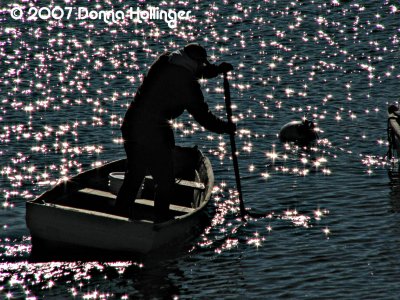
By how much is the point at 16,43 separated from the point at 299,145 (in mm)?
16509

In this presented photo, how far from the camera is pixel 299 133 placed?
23.2 m

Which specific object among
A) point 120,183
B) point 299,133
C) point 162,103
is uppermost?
point 162,103

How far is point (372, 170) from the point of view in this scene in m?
20.9

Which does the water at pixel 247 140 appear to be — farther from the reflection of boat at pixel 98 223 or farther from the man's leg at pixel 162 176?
the man's leg at pixel 162 176

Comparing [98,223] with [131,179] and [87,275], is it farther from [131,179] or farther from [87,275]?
[131,179]

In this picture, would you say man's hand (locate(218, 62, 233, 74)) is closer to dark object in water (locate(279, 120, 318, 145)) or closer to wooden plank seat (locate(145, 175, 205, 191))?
wooden plank seat (locate(145, 175, 205, 191))

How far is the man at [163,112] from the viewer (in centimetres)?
1555

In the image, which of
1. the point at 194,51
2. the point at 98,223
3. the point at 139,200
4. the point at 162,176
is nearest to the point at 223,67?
the point at 194,51

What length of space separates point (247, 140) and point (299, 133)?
1410 millimetres

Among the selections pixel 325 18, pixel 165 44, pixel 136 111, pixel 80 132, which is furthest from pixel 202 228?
pixel 325 18

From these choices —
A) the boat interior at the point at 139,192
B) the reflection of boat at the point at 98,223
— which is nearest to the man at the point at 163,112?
the reflection of boat at the point at 98,223

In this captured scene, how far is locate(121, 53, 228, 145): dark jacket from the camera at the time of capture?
15.5 meters

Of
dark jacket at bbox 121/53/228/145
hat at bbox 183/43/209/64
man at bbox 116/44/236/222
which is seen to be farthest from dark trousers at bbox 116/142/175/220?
hat at bbox 183/43/209/64

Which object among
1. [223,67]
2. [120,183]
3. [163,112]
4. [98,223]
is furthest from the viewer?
[120,183]
